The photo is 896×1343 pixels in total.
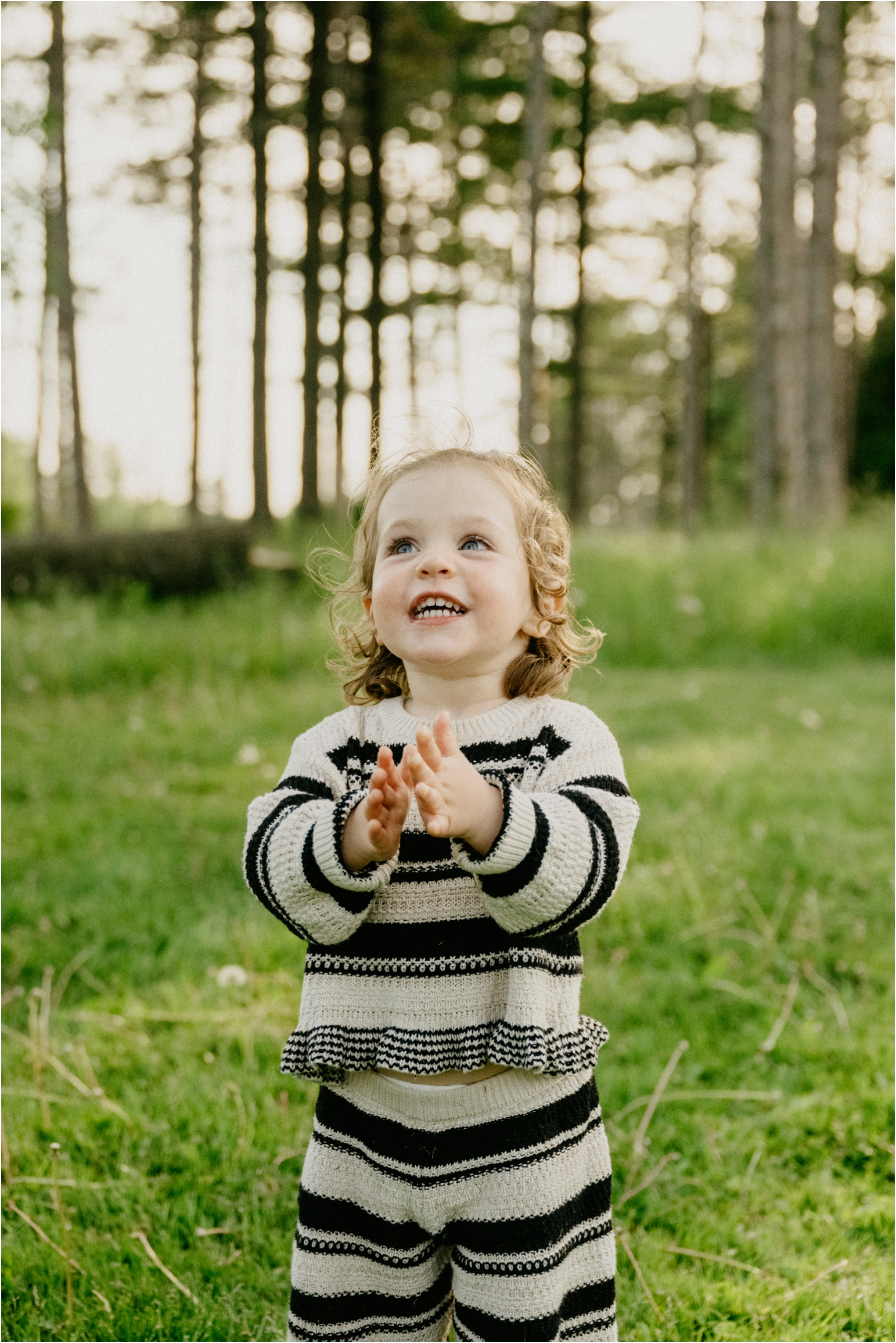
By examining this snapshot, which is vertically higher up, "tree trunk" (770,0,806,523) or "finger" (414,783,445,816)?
"tree trunk" (770,0,806,523)

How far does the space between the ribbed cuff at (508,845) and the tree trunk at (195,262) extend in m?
18.8

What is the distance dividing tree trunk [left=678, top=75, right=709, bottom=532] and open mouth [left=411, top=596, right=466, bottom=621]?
14.6 metres

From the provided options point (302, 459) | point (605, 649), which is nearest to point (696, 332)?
point (302, 459)

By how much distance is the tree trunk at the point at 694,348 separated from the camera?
16969 millimetres

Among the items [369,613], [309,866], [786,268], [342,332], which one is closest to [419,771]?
[309,866]

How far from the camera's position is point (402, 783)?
144 cm

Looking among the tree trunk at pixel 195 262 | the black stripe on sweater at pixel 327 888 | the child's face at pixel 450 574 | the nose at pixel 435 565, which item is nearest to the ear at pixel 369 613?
the child's face at pixel 450 574

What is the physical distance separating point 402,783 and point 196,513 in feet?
63.3

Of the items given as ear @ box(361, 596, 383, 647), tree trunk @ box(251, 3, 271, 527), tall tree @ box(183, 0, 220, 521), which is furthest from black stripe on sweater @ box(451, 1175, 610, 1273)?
tall tree @ box(183, 0, 220, 521)

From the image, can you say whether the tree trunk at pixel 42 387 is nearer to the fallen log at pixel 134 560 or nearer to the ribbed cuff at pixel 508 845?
the fallen log at pixel 134 560

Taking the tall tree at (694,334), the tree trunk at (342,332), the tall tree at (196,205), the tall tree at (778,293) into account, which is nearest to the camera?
the tall tree at (778,293)

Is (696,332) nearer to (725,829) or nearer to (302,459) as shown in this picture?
(302,459)

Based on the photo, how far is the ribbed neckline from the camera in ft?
5.73

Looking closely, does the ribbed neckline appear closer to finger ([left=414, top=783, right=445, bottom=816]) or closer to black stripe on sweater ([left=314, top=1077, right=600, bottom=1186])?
finger ([left=414, top=783, right=445, bottom=816])
